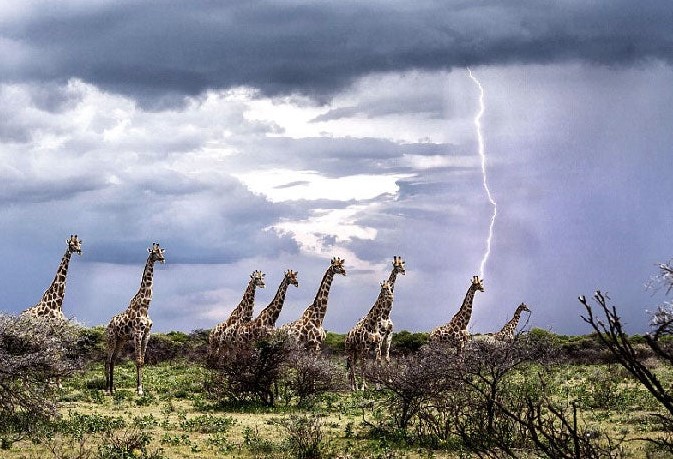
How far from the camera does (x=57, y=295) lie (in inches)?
1101

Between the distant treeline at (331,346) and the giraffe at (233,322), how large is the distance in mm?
9862

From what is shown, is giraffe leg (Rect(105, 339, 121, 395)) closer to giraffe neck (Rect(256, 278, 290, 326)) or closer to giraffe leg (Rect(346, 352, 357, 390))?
giraffe neck (Rect(256, 278, 290, 326))

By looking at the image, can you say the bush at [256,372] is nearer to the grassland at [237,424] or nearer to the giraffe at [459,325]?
the grassland at [237,424]

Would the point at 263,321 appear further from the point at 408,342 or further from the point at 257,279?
the point at 408,342

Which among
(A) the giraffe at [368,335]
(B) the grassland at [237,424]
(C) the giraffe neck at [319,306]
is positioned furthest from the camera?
(C) the giraffe neck at [319,306]

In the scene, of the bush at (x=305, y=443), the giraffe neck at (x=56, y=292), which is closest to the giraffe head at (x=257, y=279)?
the giraffe neck at (x=56, y=292)

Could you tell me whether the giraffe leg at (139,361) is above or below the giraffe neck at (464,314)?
below

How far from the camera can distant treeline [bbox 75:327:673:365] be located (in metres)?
41.5

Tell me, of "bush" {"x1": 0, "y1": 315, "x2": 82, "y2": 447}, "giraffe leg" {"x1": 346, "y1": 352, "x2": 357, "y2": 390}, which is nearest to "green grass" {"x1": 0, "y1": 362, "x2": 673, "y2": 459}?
"bush" {"x1": 0, "y1": 315, "x2": 82, "y2": 447}

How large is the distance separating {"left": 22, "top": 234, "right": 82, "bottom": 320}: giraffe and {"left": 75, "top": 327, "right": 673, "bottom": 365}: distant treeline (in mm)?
10067

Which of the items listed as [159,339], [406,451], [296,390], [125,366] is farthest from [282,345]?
[159,339]

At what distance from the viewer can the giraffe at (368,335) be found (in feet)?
90.6

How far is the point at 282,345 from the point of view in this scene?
24047mm

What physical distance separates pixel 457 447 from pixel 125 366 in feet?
79.0
